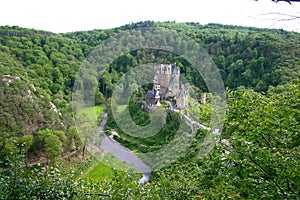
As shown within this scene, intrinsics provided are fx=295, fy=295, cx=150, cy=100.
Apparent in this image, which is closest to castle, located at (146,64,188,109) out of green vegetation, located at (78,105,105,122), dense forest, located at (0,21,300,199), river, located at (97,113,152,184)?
dense forest, located at (0,21,300,199)

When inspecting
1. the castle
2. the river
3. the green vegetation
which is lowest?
the river

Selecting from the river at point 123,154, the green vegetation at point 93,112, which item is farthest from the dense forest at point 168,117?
the green vegetation at point 93,112

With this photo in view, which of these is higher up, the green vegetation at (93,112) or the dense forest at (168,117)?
the dense forest at (168,117)

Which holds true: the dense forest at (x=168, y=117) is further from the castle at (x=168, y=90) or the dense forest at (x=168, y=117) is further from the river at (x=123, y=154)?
the castle at (x=168, y=90)

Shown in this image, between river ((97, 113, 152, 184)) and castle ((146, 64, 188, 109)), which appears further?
castle ((146, 64, 188, 109))

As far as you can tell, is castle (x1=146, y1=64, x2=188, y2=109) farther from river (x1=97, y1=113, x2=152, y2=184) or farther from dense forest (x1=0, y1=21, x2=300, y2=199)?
river (x1=97, y1=113, x2=152, y2=184)

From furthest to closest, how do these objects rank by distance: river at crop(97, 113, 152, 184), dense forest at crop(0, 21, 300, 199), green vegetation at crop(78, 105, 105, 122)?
green vegetation at crop(78, 105, 105, 122) < river at crop(97, 113, 152, 184) < dense forest at crop(0, 21, 300, 199)

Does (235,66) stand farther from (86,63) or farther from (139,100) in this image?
(86,63)
